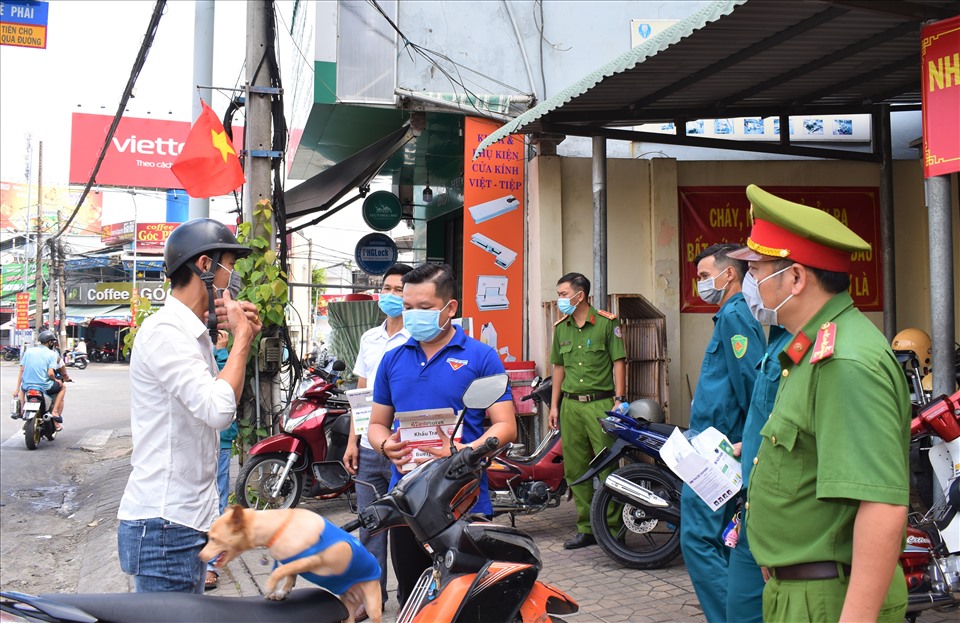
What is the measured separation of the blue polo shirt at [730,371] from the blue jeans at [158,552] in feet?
7.89

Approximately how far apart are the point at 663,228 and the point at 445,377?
500 cm

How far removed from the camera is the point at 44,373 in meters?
13.5

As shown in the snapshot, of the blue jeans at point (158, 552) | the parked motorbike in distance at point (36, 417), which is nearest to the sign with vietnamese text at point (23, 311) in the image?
the parked motorbike in distance at point (36, 417)

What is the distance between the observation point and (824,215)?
88.9 inches

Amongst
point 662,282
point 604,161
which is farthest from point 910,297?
point 604,161

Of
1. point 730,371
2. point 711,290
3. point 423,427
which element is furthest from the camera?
point 711,290

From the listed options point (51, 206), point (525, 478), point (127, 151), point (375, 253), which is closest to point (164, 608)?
point (525, 478)

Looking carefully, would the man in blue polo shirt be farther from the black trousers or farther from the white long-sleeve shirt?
the white long-sleeve shirt

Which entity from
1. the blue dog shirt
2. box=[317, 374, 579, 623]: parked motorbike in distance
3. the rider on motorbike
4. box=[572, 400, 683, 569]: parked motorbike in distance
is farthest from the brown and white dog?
the rider on motorbike

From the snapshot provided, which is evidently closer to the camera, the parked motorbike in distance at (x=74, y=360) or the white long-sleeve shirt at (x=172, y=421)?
the white long-sleeve shirt at (x=172, y=421)

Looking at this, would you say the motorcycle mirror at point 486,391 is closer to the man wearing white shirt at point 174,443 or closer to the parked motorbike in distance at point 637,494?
the man wearing white shirt at point 174,443

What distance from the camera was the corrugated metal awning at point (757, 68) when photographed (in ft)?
16.4

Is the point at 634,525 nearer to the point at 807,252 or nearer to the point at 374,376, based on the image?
the point at 374,376

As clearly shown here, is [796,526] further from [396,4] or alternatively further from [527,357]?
[396,4]
